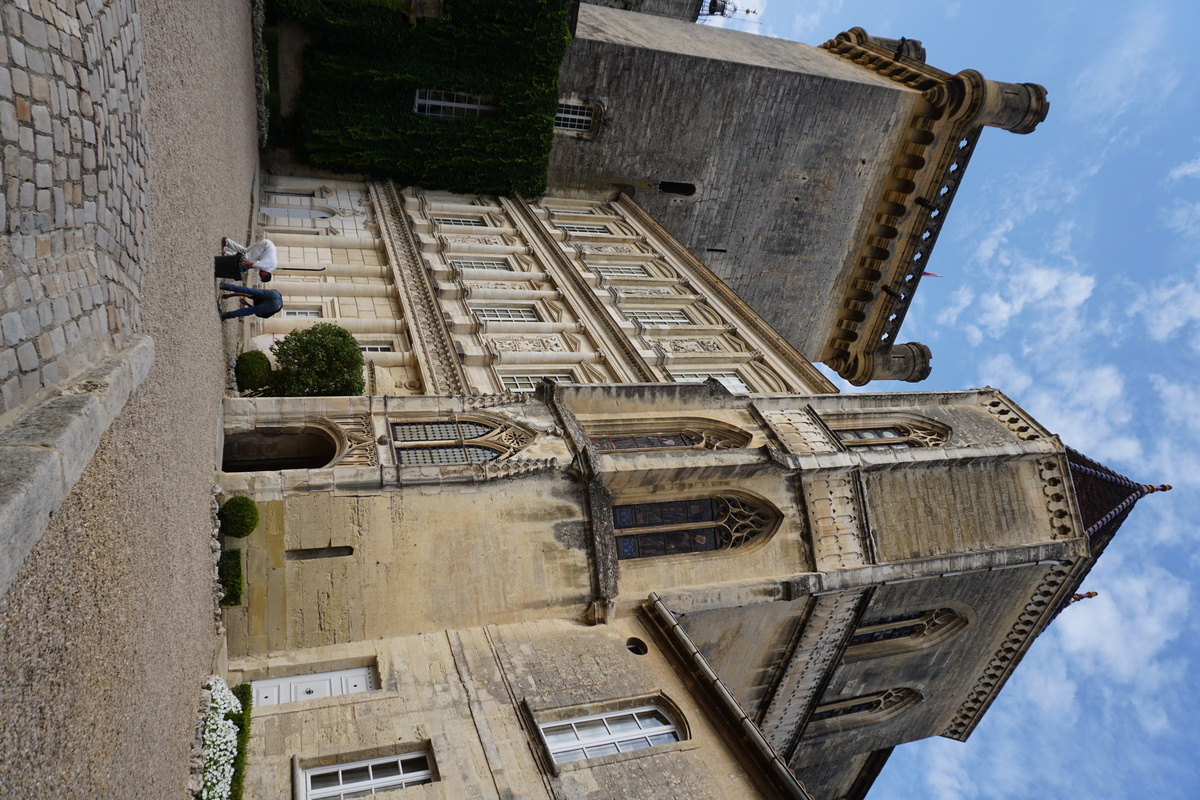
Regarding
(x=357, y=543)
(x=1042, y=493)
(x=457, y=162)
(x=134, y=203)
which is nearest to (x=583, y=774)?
(x=357, y=543)

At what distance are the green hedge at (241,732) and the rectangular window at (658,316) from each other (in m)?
15.7

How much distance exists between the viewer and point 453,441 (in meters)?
15.1

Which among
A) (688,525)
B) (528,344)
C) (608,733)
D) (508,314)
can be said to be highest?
(508,314)

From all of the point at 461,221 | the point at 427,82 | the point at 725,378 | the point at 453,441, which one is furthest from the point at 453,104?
the point at 453,441

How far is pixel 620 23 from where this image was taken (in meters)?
30.6

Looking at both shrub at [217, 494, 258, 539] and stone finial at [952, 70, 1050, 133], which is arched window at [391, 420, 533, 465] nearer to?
shrub at [217, 494, 258, 539]

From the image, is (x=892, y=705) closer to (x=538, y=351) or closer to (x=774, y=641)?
(x=774, y=641)

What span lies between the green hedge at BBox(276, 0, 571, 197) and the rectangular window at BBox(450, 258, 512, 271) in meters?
4.69

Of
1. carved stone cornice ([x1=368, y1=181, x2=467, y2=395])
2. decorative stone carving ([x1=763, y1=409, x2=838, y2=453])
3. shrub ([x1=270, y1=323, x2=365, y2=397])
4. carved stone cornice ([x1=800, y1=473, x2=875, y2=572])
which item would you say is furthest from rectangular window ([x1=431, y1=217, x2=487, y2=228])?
carved stone cornice ([x1=800, y1=473, x2=875, y2=572])

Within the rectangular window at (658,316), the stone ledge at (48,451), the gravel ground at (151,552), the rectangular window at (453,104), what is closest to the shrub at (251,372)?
the gravel ground at (151,552)

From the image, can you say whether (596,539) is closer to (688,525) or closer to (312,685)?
(688,525)

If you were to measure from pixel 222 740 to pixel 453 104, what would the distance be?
22381 mm

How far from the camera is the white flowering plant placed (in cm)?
945

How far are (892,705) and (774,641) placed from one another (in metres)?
7.54
